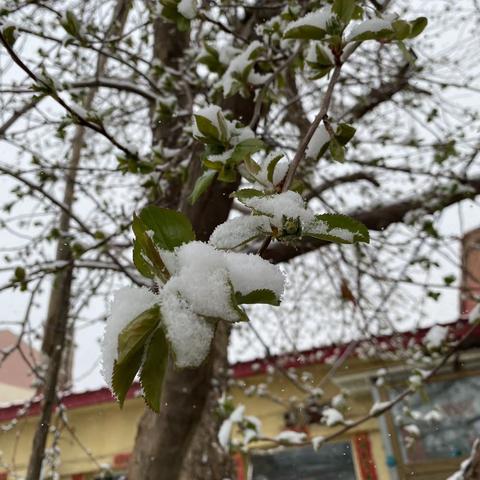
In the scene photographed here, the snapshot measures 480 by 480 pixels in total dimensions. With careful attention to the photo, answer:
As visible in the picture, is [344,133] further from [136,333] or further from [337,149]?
[136,333]

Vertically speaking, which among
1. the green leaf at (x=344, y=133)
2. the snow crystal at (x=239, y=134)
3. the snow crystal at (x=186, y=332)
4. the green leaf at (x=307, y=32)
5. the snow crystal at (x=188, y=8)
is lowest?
the snow crystal at (x=186, y=332)

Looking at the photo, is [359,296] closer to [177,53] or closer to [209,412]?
[209,412]

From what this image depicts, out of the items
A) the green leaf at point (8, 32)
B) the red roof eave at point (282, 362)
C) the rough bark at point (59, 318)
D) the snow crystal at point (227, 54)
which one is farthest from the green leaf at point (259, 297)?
the red roof eave at point (282, 362)

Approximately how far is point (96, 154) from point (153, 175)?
2.69m

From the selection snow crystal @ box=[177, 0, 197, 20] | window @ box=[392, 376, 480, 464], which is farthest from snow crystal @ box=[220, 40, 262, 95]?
window @ box=[392, 376, 480, 464]

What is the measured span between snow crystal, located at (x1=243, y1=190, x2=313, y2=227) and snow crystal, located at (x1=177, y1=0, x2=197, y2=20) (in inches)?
40.8

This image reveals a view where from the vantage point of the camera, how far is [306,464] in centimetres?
540

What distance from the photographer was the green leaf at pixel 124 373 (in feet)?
1.48

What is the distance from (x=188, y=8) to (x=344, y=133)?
0.76 meters

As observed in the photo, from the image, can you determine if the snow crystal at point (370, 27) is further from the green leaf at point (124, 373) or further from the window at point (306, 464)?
the window at point (306, 464)

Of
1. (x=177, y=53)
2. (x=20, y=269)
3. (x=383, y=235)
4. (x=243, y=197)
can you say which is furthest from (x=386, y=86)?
(x=243, y=197)

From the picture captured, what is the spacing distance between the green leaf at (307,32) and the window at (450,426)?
4.73 meters

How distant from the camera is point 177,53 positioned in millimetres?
3654

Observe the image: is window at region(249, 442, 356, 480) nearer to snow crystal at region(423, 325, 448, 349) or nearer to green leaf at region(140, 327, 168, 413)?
snow crystal at region(423, 325, 448, 349)
